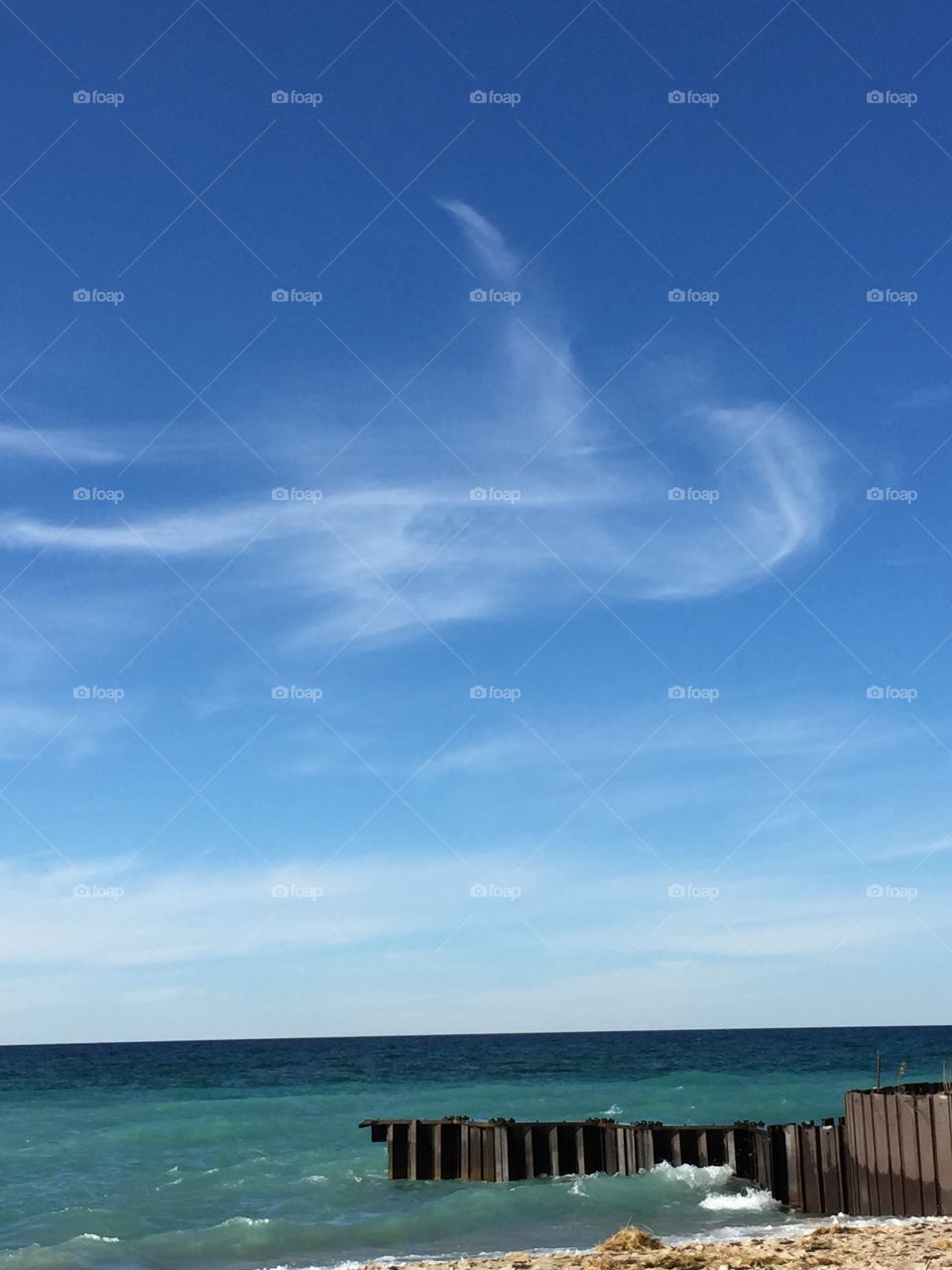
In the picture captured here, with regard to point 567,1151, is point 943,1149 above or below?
above

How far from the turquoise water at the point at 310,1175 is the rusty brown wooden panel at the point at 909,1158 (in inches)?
107

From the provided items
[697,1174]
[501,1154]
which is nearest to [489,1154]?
[501,1154]

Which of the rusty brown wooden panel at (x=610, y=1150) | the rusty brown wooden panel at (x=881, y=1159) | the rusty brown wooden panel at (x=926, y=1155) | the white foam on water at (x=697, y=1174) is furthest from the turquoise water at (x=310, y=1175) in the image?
the rusty brown wooden panel at (x=926, y=1155)

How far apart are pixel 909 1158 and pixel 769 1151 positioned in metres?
5.04

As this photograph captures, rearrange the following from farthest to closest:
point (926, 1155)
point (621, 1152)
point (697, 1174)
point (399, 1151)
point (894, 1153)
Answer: point (399, 1151), point (621, 1152), point (697, 1174), point (894, 1153), point (926, 1155)

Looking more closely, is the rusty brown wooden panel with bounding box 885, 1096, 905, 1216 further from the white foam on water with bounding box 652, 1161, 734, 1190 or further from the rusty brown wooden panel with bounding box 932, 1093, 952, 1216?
Answer: the white foam on water with bounding box 652, 1161, 734, 1190

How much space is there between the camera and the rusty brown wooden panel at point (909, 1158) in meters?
20.4

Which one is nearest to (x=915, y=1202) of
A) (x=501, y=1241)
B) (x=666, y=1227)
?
(x=666, y=1227)

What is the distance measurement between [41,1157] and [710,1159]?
24.3m

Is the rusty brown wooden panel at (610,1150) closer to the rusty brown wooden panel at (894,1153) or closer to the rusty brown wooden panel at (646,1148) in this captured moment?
the rusty brown wooden panel at (646,1148)

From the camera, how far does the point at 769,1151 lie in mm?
25078

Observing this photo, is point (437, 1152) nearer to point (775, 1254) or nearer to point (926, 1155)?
point (926, 1155)

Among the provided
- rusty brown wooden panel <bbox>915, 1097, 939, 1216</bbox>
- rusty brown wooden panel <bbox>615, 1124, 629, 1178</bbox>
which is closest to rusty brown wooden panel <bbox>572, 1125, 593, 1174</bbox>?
rusty brown wooden panel <bbox>615, 1124, 629, 1178</bbox>

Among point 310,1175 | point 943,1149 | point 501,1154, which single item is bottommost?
point 310,1175
